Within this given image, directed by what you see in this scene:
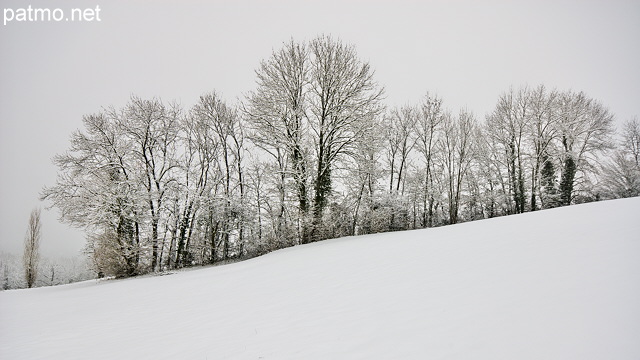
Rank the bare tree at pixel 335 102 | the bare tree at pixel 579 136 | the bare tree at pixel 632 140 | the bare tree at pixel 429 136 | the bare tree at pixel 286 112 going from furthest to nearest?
the bare tree at pixel 429 136
the bare tree at pixel 632 140
the bare tree at pixel 579 136
the bare tree at pixel 335 102
the bare tree at pixel 286 112

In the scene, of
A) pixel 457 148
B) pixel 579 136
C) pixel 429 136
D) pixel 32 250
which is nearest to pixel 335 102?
pixel 429 136

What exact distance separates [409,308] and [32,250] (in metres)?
39.2

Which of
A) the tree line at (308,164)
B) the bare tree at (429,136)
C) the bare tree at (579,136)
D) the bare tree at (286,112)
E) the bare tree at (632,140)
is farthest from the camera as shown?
the bare tree at (429,136)

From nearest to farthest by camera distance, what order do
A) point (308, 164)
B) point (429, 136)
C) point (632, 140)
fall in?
point (308, 164) → point (632, 140) → point (429, 136)

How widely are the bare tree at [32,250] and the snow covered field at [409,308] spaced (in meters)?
24.9

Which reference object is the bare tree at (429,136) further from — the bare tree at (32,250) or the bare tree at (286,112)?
the bare tree at (32,250)

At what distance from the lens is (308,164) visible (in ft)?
56.7

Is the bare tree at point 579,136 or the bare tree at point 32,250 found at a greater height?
the bare tree at point 579,136

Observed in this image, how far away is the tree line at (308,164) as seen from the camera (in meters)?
17.4

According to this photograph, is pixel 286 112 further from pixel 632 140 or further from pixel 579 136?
pixel 632 140

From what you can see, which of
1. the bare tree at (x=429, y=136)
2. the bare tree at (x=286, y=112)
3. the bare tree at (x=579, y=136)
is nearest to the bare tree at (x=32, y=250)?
the bare tree at (x=286, y=112)

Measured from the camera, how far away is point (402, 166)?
94.1ft

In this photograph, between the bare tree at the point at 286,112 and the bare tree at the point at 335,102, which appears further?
the bare tree at the point at 335,102

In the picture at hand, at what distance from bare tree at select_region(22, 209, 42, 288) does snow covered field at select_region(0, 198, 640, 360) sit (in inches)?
980
